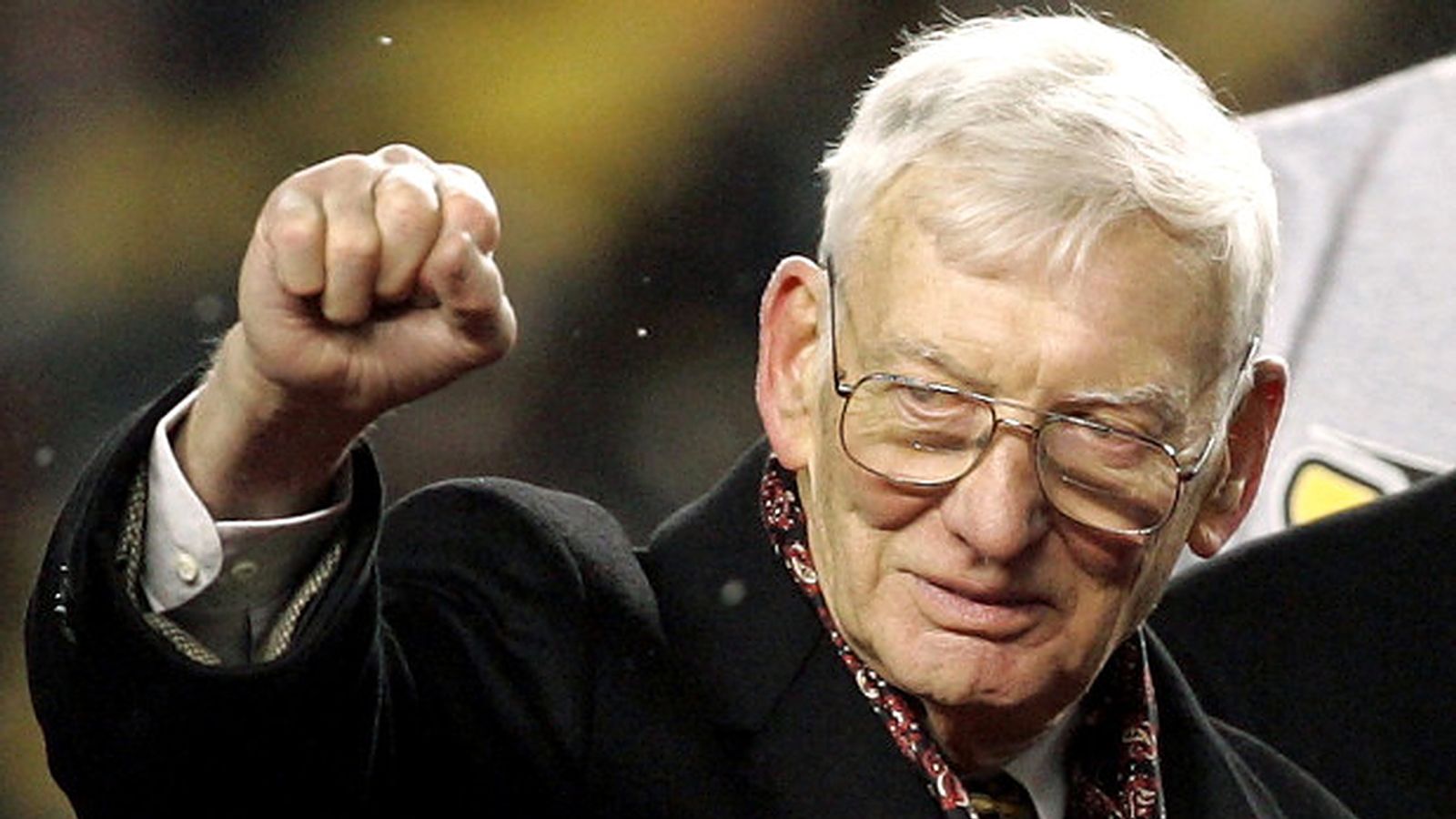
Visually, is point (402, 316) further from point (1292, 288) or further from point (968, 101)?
point (1292, 288)

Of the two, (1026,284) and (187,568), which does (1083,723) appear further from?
(187,568)

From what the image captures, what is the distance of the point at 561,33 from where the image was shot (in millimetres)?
2637

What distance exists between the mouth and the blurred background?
1.03m

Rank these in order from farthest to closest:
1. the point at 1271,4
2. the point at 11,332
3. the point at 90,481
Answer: the point at 1271,4 < the point at 11,332 < the point at 90,481

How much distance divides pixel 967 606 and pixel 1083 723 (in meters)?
0.24

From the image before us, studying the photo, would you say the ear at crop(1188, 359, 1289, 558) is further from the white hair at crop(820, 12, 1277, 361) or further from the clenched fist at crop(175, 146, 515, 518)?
the clenched fist at crop(175, 146, 515, 518)

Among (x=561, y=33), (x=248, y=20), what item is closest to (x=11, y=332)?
(x=248, y=20)

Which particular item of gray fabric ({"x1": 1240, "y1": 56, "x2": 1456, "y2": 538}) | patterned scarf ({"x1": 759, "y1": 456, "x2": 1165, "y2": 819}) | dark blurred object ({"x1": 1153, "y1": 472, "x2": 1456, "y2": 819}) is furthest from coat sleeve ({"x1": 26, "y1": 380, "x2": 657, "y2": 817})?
gray fabric ({"x1": 1240, "y1": 56, "x2": 1456, "y2": 538})

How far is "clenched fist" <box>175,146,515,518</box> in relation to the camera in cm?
121

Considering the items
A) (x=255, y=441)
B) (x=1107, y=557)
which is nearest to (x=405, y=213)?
(x=255, y=441)

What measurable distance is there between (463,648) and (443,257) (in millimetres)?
333

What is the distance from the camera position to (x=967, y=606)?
4.99 feet

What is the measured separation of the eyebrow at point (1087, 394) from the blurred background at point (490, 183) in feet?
3.42

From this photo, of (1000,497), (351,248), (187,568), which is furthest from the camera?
(1000,497)
